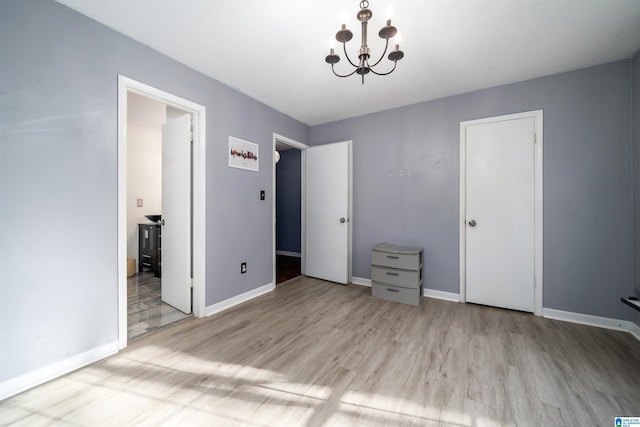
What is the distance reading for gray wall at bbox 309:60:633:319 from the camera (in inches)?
89.9

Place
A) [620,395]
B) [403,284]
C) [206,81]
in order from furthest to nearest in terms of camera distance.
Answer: [403,284]
[206,81]
[620,395]

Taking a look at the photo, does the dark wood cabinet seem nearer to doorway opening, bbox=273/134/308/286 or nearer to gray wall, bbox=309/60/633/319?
doorway opening, bbox=273/134/308/286

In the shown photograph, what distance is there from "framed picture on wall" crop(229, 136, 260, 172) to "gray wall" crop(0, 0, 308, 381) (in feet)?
2.74

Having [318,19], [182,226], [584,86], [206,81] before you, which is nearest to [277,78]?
[206,81]

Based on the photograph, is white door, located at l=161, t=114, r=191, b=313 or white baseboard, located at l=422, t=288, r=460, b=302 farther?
white baseboard, located at l=422, t=288, r=460, b=302

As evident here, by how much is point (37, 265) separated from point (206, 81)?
2045 mm

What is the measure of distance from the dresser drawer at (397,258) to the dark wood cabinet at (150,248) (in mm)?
3208

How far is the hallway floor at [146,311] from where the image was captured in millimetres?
2271

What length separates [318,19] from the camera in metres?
1.78

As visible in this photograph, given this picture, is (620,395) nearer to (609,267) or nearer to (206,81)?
(609,267)

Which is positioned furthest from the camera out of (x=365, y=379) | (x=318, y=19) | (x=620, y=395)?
(x=318, y=19)

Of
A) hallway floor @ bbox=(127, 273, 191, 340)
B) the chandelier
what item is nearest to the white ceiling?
the chandelier

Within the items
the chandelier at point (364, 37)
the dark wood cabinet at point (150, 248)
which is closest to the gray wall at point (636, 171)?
the chandelier at point (364, 37)

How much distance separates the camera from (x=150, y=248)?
397 centimetres
